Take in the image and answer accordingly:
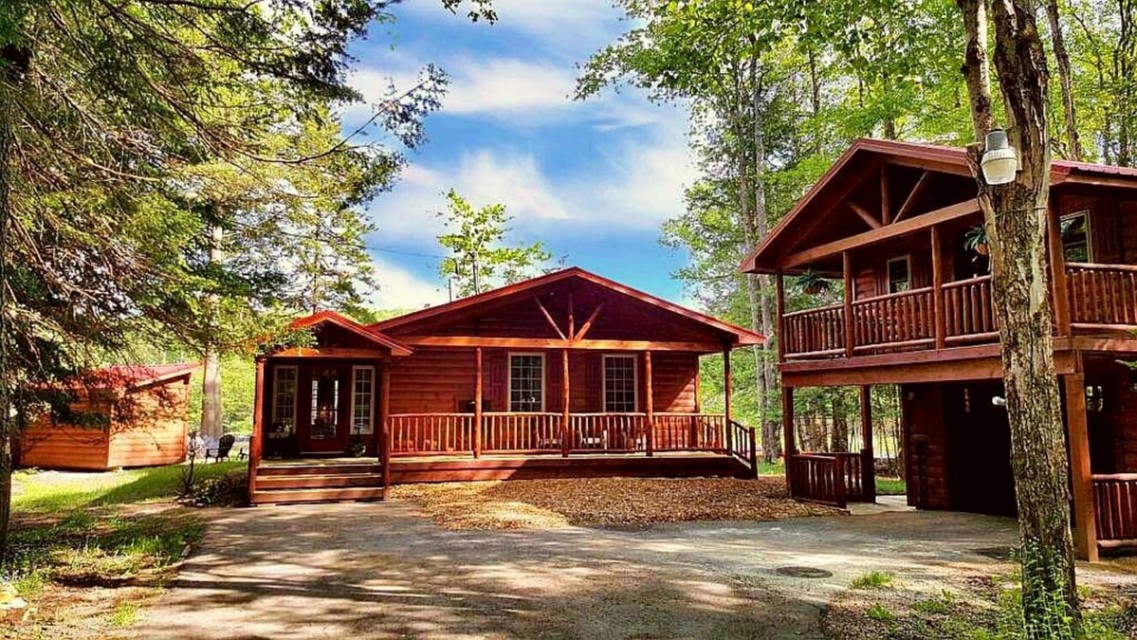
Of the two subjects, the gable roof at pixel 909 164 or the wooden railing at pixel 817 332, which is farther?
the wooden railing at pixel 817 332

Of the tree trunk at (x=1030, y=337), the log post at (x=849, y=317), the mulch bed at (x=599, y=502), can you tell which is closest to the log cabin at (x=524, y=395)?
the mulch bed at (x=599, y=502)

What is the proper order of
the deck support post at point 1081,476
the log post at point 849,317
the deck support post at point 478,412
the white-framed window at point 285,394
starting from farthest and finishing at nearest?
the white-framed window at point 285,394 → the deck support post at point 478,412 → the log post at point 849,317 → the deck support post at point 1081,476

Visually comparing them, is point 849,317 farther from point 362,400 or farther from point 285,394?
point 285,394

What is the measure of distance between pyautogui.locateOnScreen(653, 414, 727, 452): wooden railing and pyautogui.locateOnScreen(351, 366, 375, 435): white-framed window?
6244mm

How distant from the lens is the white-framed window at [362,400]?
15.7m

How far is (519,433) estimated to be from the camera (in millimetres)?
14758

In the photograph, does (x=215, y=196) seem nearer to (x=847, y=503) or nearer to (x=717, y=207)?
(x=847, y=503)

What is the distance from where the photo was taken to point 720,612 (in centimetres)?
510

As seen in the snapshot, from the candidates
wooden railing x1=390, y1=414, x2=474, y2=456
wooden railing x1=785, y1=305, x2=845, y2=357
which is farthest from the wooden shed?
wooden railing x1=785, y1=305, x2=845, y2=357

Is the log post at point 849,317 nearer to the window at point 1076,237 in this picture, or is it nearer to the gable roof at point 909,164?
the gable roof at point 909,164

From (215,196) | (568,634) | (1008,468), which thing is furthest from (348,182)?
(1008,468)

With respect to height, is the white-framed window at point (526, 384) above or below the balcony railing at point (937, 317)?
below

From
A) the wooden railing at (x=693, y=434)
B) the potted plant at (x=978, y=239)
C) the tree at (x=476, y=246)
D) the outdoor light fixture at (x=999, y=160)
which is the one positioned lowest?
the wooden railing at (x=693, y=434)

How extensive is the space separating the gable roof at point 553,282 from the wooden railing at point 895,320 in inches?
184
